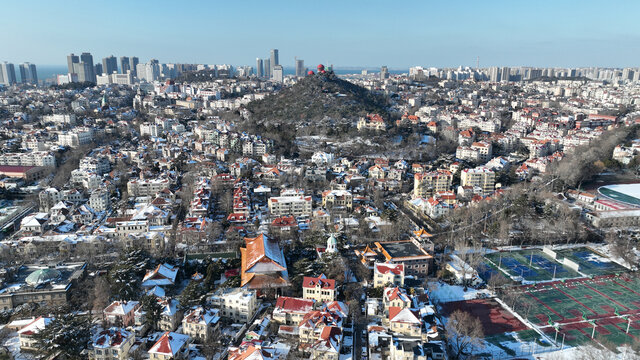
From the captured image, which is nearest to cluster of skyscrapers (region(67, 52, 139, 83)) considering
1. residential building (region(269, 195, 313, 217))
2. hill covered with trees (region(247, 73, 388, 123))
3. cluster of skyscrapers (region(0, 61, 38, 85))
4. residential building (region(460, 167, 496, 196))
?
cluster of skyscrapers (region(0, 61, 38, 85))

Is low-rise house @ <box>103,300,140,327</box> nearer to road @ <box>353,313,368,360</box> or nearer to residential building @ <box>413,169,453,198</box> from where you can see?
road @ <box>353,313,368,360</box>

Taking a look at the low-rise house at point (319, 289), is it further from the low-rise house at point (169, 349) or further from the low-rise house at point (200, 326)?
the low-rise house at point (169, 349)

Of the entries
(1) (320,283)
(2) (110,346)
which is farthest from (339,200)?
(2) (110,346)

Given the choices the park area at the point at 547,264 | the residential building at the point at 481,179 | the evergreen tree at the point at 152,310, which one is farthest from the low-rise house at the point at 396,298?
the residential building at the point at 481,179

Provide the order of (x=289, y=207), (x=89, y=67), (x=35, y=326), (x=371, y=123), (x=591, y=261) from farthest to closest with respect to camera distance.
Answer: (x=89, y=67)
(x=371, y=123)
(x=289, y=207)
(x=591, y=261)
(x=35, y=326)

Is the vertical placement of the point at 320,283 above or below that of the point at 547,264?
above

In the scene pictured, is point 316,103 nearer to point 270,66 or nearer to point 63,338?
point 63,338
